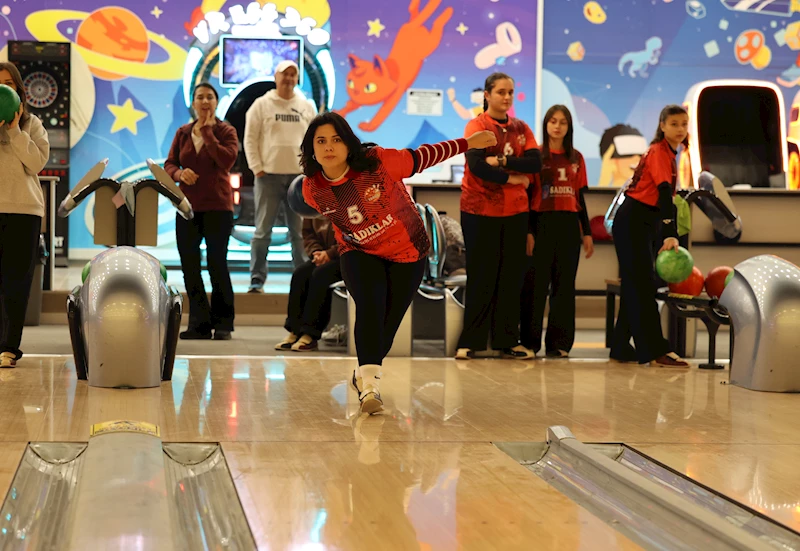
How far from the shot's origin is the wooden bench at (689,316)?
16.7 ft

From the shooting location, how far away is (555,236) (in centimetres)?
554

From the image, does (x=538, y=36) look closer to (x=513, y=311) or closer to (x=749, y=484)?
(x=513, y=311)

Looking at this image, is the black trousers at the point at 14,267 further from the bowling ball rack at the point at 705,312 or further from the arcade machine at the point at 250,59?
the arcade machine at the point at 250,59

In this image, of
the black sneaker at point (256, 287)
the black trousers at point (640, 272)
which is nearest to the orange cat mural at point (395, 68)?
the black sneaker at point (256, 287)

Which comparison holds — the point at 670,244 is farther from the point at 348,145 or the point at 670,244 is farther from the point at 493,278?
the point at 348,145

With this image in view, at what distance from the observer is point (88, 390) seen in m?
4.16

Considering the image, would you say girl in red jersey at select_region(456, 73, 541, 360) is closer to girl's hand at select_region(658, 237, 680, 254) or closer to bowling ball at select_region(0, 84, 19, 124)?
girl's hand at select_region(658, 237, 680, 254)

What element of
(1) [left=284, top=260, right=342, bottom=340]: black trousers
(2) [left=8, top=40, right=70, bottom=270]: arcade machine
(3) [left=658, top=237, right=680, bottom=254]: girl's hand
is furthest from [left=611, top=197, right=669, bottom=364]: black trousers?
(2) [left=8, top=40, right=70, bottom=270]: arcade machine

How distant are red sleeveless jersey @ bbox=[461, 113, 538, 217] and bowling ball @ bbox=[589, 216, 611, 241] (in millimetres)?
2226

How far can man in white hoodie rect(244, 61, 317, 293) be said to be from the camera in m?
6.96

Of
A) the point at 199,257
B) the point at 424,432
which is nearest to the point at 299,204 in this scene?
the point at 424,432

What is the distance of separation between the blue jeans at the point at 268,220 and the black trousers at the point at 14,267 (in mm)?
2316

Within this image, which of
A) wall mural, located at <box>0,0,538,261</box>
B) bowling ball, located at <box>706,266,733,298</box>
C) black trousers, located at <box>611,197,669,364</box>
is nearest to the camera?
black trousers, located at <box>611,197,669,364</box>

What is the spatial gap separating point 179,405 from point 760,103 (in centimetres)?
740
